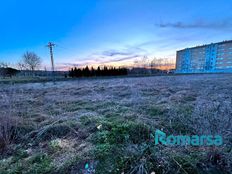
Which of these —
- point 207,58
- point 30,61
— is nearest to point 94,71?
point 30,61

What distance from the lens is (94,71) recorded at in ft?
152

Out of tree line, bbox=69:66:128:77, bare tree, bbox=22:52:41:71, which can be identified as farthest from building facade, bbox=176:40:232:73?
bare tree, bbox=22:52:41:71

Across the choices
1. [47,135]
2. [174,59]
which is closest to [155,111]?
[47,135]

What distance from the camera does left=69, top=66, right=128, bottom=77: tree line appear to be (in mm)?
43906

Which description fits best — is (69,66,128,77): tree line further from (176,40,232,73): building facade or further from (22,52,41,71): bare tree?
(176,40,232,73): building facade

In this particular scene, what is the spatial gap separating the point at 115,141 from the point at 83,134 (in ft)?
2.98

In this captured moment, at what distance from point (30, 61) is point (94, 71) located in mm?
21032

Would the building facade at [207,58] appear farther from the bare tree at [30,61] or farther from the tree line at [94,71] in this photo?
the bare tree at [30,61]

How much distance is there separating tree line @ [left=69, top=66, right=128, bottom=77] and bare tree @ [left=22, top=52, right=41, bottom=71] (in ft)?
35.7

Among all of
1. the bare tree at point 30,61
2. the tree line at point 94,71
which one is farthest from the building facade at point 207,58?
the bare tree at point 30,61

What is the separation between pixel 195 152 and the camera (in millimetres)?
1964

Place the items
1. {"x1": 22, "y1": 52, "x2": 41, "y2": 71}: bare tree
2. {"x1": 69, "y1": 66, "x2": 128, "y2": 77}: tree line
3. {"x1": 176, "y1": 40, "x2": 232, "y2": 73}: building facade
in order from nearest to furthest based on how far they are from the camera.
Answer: {"x1": 22, "y1": 52, "x2": 41, "y2": 71}: bare tree < {"x1": 69, "y1": 66, "x2": 128, "y2": 77}: tree line < {"x1": 176, "y1": 40, "x2": 232, "y2": 73}: building facade

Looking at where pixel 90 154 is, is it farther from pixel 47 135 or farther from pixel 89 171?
pixel 47 135

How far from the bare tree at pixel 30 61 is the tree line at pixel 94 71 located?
429 inches
